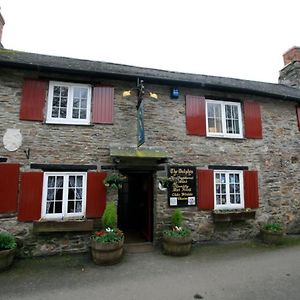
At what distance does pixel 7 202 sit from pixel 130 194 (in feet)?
A: 20.2

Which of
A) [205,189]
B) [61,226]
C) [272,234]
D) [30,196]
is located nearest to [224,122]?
[205,189]

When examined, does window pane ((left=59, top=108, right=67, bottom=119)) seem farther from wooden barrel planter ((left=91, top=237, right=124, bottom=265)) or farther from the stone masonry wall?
wooden barrel planter ((left=91, top=237, right=124, bottom=265))

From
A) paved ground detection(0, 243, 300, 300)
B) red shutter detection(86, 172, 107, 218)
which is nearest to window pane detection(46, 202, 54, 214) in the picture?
red shutter detection(86, 172, 107, 218)

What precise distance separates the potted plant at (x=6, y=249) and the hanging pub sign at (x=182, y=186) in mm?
4568

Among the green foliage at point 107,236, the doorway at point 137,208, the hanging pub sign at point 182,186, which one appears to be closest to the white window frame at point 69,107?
the doorway at point 137,208

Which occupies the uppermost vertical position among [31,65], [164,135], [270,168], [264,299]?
[31,65]

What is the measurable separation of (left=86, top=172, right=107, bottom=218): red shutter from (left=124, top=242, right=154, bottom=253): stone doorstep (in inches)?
57.1

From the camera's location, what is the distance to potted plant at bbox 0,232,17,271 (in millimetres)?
5691

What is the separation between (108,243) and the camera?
626 cm

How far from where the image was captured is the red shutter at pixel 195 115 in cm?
849

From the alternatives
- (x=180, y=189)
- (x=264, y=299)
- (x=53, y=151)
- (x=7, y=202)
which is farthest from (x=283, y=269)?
(x=7, y=202)

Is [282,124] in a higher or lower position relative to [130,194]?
higher

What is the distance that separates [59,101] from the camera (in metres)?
7.57

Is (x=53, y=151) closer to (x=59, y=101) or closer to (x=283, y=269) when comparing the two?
(x=59, y=101)
